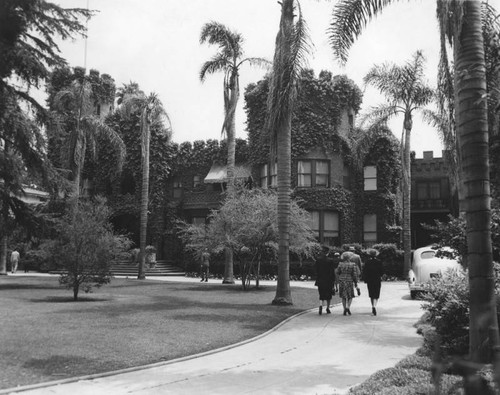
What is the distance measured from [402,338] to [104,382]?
5969 millimetres

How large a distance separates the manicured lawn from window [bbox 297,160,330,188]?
15769mm

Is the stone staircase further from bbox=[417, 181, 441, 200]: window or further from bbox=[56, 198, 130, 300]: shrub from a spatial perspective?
bbox=[417, 181, 441, 200]: window

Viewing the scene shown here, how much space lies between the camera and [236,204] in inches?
848

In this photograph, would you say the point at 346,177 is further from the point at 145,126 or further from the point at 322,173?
the point at 145,126

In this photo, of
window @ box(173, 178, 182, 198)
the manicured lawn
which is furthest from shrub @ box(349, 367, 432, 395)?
window @ box(173, 178, 182, 198)

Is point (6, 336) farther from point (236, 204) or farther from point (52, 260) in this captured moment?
point (236, 204)

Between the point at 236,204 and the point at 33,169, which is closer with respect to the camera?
the point at 33,169

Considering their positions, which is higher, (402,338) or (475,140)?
(475,140)

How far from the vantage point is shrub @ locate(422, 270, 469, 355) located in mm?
7820

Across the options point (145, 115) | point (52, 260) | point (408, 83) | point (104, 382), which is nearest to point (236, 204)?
point (52, 260)

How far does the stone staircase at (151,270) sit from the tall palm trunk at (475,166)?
29.4 meters

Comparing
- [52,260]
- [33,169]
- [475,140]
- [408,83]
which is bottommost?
[52,260]

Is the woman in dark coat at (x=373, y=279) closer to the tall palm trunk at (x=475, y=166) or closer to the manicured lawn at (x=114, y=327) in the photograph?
the manicured lawn at (x=114, y=327)

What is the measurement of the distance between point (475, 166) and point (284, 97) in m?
10.1
